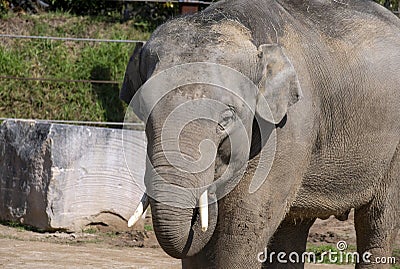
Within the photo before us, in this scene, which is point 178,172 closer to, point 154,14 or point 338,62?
point 338,62

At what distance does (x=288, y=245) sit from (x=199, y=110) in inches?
82.0

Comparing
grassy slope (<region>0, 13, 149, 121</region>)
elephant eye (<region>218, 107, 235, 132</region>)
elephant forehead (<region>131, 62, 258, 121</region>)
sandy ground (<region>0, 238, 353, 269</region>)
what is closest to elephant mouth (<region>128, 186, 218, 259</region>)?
elephant eye (<region>218, 107, 235, 132</region>)

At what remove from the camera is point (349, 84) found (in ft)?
17.7

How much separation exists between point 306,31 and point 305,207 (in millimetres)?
981

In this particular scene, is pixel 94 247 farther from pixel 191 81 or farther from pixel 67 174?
pixel 191 81

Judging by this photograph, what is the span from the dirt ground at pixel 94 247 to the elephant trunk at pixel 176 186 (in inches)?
127

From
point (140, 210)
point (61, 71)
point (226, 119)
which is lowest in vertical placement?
point (61, 71)

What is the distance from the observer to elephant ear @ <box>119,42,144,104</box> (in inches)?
192

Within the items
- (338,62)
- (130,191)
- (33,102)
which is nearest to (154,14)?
(33,102)

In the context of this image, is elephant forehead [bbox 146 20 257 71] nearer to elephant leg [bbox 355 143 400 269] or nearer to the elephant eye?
the elephant eye

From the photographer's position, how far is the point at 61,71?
11812 millimetres

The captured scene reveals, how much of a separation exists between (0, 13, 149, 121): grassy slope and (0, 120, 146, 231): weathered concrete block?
2.10m

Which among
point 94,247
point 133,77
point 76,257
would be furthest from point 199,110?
point 94,247

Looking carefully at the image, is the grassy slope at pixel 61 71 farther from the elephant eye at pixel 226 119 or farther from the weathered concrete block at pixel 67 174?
the elephant eye at pixel 226 119
